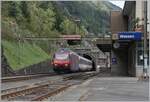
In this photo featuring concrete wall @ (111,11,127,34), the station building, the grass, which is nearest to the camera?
the station building

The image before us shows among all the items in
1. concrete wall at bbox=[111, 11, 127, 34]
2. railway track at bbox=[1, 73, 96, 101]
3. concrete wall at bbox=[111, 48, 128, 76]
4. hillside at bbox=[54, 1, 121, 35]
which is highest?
hillside at bbox=[54, 1, 121, 35]

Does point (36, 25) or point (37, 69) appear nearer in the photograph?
point (37, 69)

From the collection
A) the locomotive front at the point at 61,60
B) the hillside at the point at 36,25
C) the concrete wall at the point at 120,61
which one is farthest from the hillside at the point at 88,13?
→ the locomotive front at the point at 61,60

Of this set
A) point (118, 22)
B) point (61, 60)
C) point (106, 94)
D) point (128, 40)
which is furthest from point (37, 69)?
point (106, 94)

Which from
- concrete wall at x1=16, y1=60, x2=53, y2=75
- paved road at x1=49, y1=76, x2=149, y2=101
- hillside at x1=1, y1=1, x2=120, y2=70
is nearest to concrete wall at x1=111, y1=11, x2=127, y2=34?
hillside at x1=1, y1=1, x2=120, y2=70

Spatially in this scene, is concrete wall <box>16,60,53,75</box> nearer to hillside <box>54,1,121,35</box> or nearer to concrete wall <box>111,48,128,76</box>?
concrete wall <box>111,48,128,76</box>

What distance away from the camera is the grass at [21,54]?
206ft

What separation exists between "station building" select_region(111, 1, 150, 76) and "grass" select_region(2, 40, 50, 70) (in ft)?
38.1

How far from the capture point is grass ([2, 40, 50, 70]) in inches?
2470

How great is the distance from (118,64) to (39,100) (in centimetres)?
6507

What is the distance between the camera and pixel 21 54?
70188mm

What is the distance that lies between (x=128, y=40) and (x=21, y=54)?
19.9 metres

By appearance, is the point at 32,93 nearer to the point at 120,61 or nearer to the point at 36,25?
the point at 120,61

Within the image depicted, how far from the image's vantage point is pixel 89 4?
14575cm
